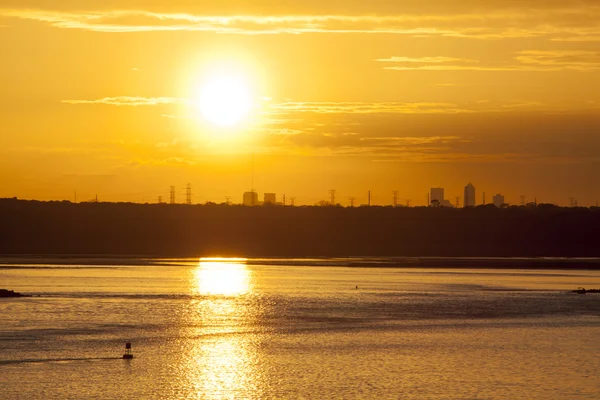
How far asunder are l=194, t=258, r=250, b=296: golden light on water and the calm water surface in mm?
854

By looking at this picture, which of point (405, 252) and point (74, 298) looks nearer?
point (74, 298)

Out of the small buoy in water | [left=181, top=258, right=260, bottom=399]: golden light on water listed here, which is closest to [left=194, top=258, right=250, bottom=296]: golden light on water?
[left=181, top=258, right=260, bottom=399]: golden light on water

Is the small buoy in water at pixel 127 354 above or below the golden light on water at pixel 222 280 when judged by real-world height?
below

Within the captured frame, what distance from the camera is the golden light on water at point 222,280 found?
92463 mm

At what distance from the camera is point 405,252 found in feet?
652

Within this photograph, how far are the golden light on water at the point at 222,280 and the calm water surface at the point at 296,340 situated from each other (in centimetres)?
85

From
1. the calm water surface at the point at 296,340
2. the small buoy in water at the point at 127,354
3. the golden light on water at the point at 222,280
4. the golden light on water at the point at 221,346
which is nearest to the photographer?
the calm water surface at the point at 296,340

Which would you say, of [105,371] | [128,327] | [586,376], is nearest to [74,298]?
[128,327]

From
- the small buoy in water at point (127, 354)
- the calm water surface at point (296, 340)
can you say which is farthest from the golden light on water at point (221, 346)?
the small buoy in water at point (127, 354)

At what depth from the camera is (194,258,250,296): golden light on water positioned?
92463mm

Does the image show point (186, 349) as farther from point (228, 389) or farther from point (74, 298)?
point (74, 298)

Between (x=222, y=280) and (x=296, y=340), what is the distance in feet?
175

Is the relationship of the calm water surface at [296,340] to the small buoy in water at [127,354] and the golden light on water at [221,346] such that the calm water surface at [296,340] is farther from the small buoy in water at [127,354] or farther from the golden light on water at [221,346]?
the small buoy in water at [127,354]

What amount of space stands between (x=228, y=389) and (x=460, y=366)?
42.3ft
